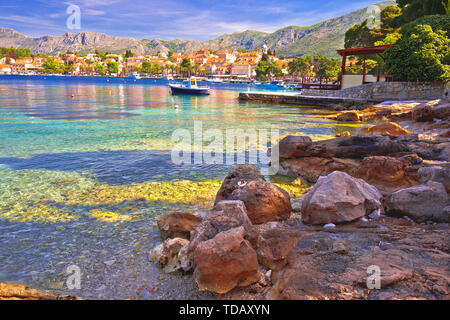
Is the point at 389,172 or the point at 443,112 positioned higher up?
the point at 443,112

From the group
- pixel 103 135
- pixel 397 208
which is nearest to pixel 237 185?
pixel 397 208

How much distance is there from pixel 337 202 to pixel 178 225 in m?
2.97

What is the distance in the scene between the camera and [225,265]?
3.89 m

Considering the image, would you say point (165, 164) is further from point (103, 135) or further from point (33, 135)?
point (33, 135)

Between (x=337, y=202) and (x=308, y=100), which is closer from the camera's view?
(x=337, y=202)

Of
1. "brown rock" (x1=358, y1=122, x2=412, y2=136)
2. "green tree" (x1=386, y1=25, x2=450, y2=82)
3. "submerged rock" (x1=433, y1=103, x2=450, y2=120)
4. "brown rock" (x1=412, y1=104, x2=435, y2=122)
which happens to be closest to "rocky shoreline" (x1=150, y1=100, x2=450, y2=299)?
"brown rock" (x1=358, y1=122, x2=412, y2=136)

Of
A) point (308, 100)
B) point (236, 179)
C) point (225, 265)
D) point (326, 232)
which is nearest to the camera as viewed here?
point (225, 265)

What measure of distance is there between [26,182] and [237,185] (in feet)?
22.8

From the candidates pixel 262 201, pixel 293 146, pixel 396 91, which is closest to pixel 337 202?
pixel 262 201

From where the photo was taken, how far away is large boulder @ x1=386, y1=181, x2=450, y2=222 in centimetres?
545

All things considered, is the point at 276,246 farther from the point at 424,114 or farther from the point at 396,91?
the point at 396,91

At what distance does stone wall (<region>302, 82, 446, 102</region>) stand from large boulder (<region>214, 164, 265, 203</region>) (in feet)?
93.8

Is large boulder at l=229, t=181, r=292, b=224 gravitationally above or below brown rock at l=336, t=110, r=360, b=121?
below

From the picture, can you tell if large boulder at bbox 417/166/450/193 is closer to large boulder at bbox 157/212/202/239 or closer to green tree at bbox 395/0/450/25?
large boulder at bbox 157/212/202/239
